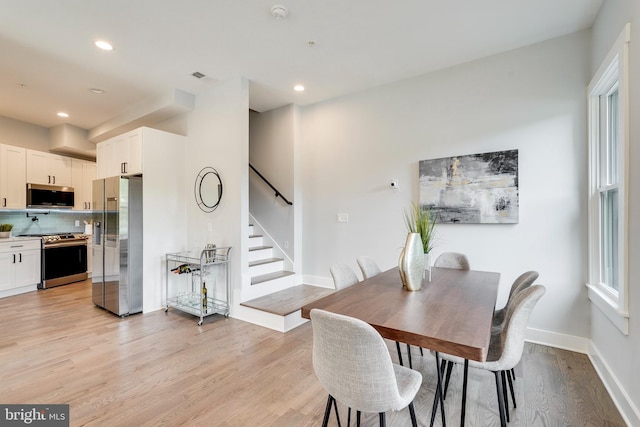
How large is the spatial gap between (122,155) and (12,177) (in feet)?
7.81

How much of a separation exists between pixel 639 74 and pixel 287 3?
2413 mm

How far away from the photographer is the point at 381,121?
159 inches

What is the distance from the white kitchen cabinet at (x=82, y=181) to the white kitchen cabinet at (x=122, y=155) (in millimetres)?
1667

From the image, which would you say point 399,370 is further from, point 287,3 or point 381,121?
point 381,121

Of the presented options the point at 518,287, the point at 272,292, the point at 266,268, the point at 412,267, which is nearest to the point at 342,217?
the point at 266,268

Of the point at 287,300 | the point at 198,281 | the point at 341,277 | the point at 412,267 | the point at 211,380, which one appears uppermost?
the point at 412,267

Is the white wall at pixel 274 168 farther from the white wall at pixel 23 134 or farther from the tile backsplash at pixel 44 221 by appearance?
the white wall at pixel 23 134

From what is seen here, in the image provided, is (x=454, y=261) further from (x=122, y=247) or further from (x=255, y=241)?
(x=122, y=247)

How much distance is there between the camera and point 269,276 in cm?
431

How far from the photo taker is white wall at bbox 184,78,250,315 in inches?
147

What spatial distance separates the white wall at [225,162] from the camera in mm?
3742

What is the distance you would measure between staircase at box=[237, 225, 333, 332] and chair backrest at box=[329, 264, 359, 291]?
1.27 meters

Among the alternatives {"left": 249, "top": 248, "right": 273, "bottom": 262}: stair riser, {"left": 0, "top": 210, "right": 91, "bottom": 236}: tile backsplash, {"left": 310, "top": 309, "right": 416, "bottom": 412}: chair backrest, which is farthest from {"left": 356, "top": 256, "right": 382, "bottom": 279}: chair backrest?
{"left": 0, "top": 210, "right": 91, "bottom": 236}: tile backsplash

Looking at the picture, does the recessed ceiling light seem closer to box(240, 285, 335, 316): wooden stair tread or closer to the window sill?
box(240, 285, 335, 316): wooden stair tread
